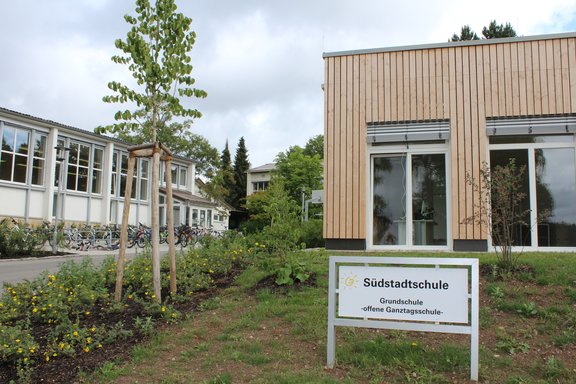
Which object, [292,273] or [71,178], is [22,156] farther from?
[292,273]

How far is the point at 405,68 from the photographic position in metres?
11.2

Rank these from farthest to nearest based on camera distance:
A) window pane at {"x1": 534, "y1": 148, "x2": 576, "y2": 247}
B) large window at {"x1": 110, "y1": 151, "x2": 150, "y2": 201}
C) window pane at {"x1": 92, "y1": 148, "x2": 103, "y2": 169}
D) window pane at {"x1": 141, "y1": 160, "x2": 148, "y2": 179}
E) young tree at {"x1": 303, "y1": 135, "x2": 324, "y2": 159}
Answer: young tree at {"x1": 303, "y1": 135, "x2": 324, "y2": 159} → window pane at {"x1": 141, "y1": 160, "x2": 148, "y2": 179} → large window at {"x1": 110, "y1": 151, "x2": 150, "y2": 201} → window pane at {"x1": 92, "y1": 148, "x2": 103, "y2": 169} → window pane at {"x1": 534, "y1": 148, "x2": 576, "y2": 247}

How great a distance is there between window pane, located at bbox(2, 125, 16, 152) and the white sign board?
2567 cm

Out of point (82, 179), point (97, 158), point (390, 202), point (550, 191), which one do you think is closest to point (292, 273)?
point (390, 202)

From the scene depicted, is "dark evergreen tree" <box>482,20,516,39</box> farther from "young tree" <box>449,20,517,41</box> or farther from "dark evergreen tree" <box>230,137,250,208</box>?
"dark evergreen tree" <box>230,137,250,208</box>

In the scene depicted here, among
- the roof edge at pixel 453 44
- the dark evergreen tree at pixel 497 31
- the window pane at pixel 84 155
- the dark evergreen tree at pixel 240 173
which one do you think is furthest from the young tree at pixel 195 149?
the roof edge at pixel 453 44

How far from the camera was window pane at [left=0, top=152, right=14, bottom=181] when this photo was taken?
25.0 metres

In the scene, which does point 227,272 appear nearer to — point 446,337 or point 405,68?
point 446,337

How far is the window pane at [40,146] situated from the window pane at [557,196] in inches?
1004

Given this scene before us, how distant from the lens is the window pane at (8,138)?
994 inches

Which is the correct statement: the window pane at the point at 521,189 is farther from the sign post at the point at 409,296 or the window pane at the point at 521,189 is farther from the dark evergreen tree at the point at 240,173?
the dark evergreen tree at the point at 240,173

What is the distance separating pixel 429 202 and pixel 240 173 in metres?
55.8

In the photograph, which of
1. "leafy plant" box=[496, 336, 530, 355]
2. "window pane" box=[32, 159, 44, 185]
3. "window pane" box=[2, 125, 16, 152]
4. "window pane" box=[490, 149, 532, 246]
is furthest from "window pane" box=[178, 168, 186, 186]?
"leafy plant" box=[496, 336, 530, 355]

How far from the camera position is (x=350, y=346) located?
494 centimetres
